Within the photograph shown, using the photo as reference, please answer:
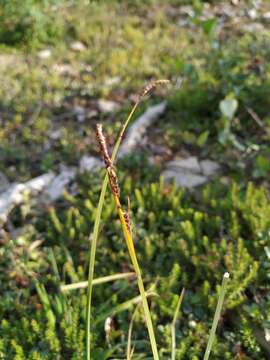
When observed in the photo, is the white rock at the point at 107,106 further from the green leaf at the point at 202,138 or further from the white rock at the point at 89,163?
the green leaf at the point at 202,138

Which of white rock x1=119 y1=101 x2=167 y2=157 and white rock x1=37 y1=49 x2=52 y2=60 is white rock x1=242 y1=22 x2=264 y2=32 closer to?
white rock x1=119 y1=101 x2=167 y2=157

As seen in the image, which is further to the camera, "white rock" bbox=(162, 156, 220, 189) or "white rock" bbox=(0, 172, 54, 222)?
"white rock" bbox=(162, 156, 220, 189)

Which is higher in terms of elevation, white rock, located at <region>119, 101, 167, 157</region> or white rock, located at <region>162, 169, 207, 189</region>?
white rock, located at <region>119, 101, 167, 157</region>

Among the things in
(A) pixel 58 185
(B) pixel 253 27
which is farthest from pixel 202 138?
(B) pixel 253 27

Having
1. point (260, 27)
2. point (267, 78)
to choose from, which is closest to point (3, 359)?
point (267, 78)

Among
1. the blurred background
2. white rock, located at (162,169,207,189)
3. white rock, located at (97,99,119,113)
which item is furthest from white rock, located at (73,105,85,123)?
white rock, located at (162,169,207,189)
